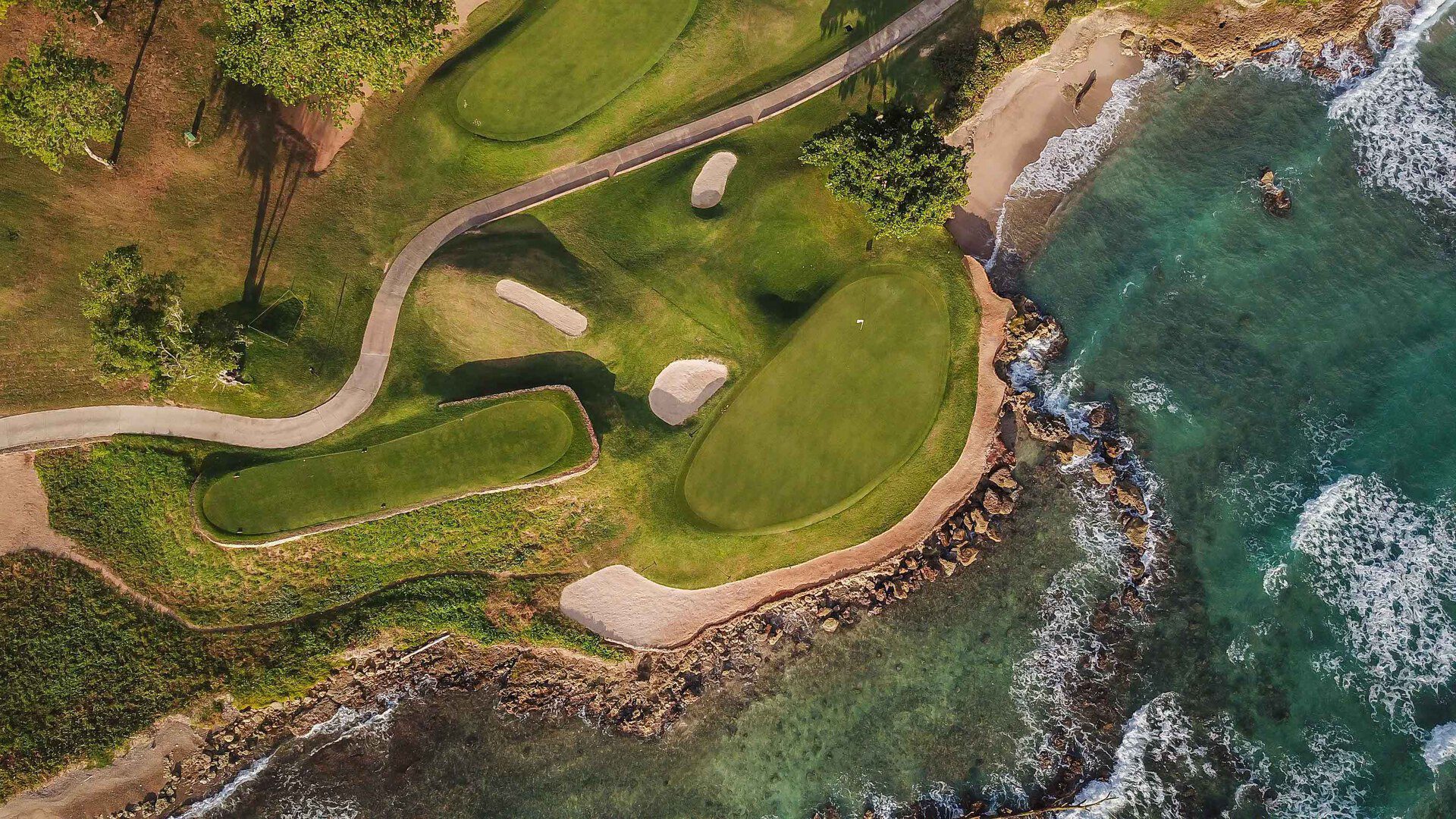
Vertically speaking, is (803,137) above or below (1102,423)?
above

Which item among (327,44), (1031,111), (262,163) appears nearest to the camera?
(327,44)

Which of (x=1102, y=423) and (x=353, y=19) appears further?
(x=1102, y=423)

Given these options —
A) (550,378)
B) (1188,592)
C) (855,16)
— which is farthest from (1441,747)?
(550,378)

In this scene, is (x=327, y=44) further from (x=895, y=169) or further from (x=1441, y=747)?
(x=1441, y=747)

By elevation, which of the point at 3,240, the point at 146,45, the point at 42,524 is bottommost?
the point at 42,524

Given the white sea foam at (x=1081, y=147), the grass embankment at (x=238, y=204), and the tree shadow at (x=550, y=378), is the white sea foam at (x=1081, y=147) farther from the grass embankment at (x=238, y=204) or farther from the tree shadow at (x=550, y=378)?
the tree shadow at (x=550, y=378)

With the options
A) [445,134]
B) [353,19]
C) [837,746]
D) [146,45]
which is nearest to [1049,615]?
[837,746]

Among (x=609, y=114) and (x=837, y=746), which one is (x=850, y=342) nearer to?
(x=609, y=114)

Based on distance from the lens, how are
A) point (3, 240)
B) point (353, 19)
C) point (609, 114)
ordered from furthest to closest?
point (609, 114) < point (3, 240) < point (353, 19)
